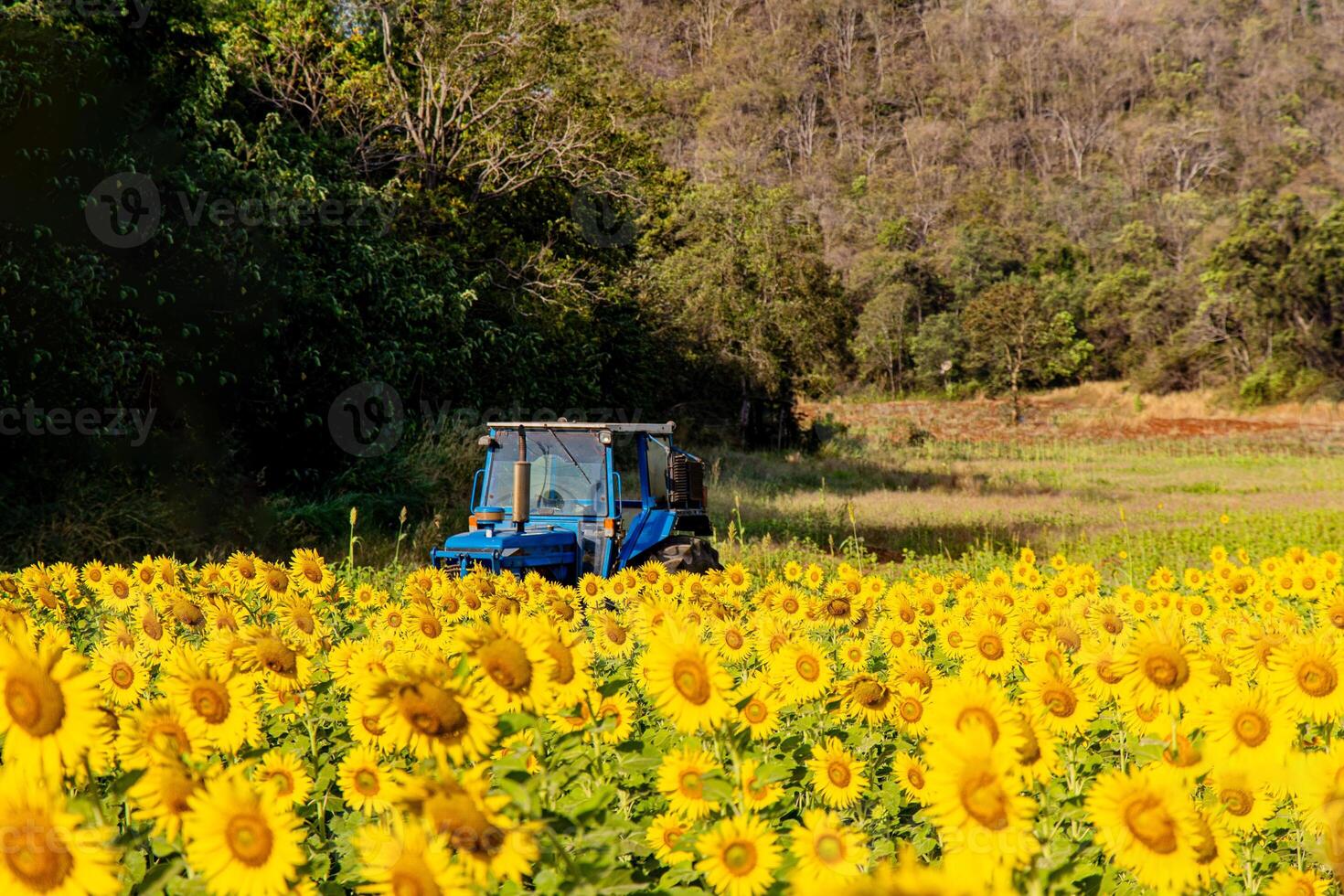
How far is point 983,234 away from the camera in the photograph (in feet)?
257

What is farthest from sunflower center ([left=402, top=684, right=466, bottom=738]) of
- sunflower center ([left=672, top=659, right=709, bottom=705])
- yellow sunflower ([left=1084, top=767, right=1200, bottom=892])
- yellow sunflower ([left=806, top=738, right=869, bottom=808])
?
yellow sunflower ([left=806, top=738, right=869, bottom=808])

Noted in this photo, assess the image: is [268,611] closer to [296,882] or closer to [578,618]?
[578,618]

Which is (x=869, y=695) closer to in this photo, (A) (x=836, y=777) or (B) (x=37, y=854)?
(A) (x=836, y=777)

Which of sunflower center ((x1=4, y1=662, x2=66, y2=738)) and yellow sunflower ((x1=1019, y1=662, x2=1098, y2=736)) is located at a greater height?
sunflower center ((x1=4, y1=662, x2=66, y2=738))

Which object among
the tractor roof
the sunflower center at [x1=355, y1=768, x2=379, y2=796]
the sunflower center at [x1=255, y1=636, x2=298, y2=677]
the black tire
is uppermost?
the tractor roof

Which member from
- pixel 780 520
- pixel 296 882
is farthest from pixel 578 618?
pixel 780 520

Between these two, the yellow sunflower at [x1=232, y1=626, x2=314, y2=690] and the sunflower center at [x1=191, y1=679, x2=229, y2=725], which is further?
the yellow sunflower at [x1=232, y1=626, x2=314, y2=690]

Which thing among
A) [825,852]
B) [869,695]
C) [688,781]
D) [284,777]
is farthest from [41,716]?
[869,695]

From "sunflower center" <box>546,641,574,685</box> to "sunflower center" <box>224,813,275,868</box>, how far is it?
0.50 meters

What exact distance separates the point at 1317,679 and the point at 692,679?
58.1 inches

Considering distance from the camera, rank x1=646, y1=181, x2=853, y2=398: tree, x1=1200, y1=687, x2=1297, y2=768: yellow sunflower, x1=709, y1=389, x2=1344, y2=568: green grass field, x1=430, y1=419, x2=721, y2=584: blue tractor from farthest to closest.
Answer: x1=646, y1=181, x2=853, y2=398: tree < x1=709, y1=389, x2=1344, y2=568: green grass field < x1=430, y1=419, x2=721, y2=584: blue tractor < x1=1200, y1=687, x2=1297, y2=768: yellow sunflower

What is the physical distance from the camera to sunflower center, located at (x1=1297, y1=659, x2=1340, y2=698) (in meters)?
2.38

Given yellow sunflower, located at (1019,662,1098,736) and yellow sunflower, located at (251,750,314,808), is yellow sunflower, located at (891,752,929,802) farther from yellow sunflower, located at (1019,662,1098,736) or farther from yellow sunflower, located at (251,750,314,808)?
yellow sunflower, located at (251,750,314,808)

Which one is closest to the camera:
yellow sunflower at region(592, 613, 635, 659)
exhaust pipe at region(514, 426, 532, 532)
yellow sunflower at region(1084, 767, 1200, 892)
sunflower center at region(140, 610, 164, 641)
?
yellow sunflower at region(1084, 767, 1200, 892)
